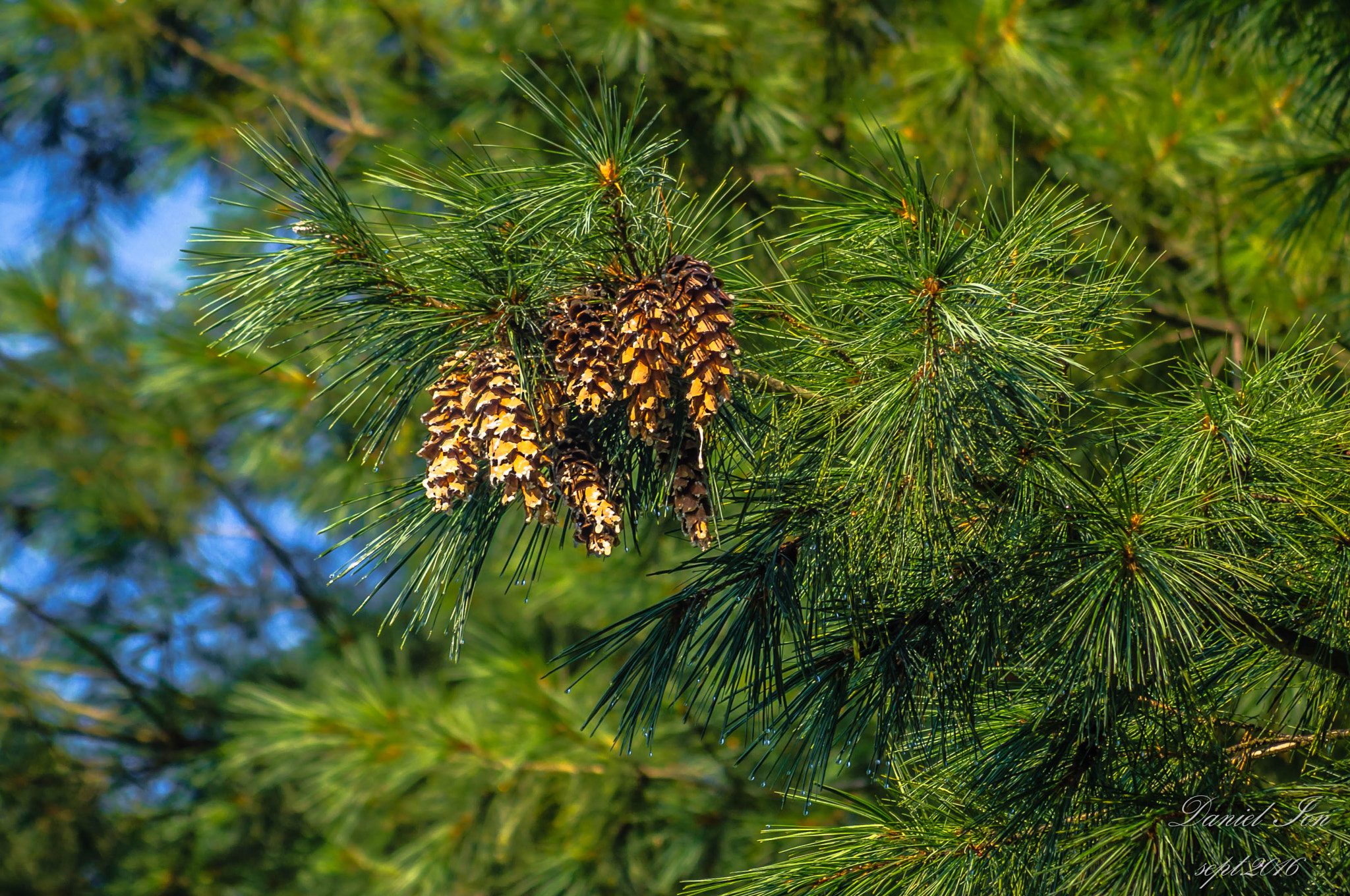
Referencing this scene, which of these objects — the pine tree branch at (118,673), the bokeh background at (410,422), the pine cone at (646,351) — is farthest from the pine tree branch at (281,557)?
the pine cone at (646,351)

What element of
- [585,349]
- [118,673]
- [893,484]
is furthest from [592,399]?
[118,673]

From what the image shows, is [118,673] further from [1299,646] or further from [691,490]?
[1299,646]

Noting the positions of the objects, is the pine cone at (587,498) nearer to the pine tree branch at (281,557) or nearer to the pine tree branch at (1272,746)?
the pine tree branch at (1272,746)

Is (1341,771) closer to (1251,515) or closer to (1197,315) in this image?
(1251,515)

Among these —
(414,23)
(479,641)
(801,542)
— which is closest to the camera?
(801,542)

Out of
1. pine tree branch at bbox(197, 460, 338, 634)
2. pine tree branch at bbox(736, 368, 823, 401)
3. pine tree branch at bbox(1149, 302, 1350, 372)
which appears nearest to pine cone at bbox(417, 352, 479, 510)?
pine tree branch at bbox(736, 368, 823, 401)

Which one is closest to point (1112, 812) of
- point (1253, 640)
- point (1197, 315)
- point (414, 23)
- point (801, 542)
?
point (1253, 640)
